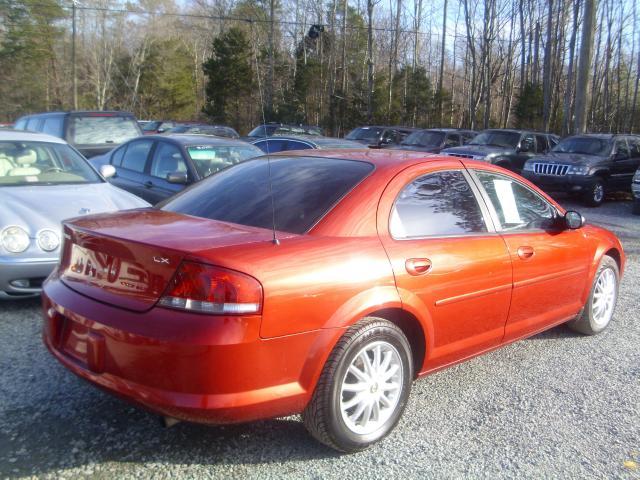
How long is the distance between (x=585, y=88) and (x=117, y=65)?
40044mm

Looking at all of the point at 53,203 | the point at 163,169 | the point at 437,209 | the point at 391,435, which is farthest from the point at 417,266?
the point at 163,169

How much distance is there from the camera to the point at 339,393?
110 inches

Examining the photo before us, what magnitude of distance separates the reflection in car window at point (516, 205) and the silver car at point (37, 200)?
3.41 metres

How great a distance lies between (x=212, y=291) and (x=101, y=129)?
10.4 metres

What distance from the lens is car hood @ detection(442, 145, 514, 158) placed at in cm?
Answer: 1495

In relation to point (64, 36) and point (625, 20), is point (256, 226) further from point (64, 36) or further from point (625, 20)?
point (64, 36)

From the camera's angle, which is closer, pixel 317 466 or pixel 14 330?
pixel 317 466

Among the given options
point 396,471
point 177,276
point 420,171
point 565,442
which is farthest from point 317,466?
point 420,171

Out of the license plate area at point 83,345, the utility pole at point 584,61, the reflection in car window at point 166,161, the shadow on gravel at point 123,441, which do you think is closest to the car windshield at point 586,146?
the utility pole at point 584,61

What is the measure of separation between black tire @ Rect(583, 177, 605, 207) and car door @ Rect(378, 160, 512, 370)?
1100 centimetres

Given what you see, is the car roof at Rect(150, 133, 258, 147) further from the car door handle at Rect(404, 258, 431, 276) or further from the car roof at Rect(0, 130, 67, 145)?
the car door handle at Rect(404, 258, 431, 276)

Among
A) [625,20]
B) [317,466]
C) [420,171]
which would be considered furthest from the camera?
[625,20]

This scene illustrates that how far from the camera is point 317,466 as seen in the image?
2.81 m

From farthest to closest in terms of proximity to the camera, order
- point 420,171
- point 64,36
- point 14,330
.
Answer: point 64,36 → point 14,330 → point 420,171
